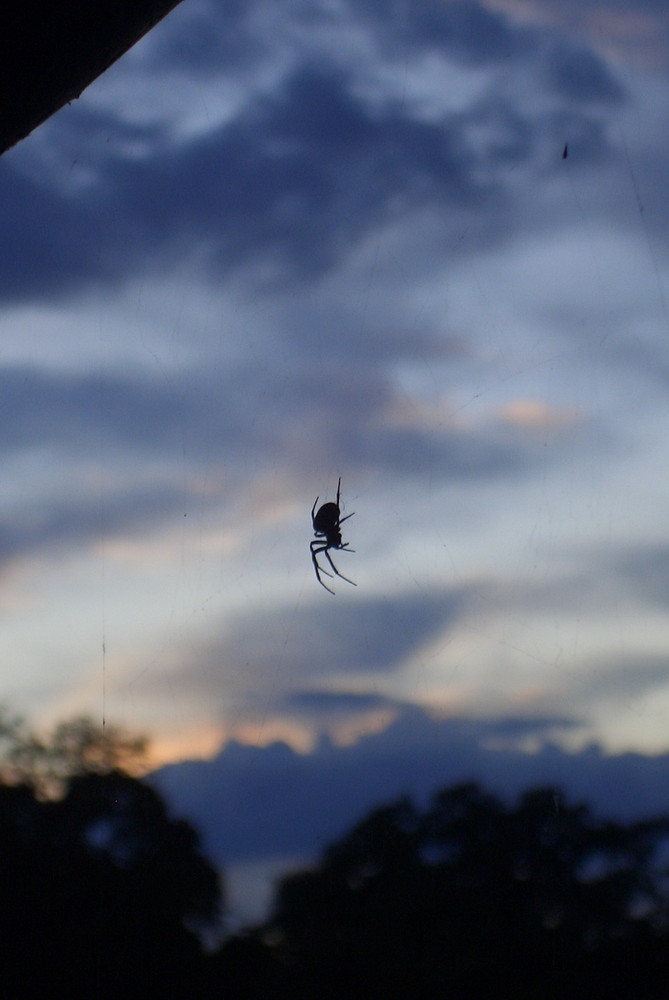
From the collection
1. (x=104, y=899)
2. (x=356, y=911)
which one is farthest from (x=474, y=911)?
(x=104, y=899)

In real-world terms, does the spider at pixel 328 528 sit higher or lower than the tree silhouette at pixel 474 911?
higher

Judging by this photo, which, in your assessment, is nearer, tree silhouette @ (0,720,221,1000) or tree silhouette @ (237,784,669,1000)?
tree silhouette @ (237,784,669,1000)

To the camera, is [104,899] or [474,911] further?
[104,899]

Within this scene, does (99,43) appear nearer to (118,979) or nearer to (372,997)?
(372,997)

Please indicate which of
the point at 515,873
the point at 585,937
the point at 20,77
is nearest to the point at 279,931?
the point at 515,873

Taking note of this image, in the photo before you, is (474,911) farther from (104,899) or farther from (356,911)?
(104,899)
